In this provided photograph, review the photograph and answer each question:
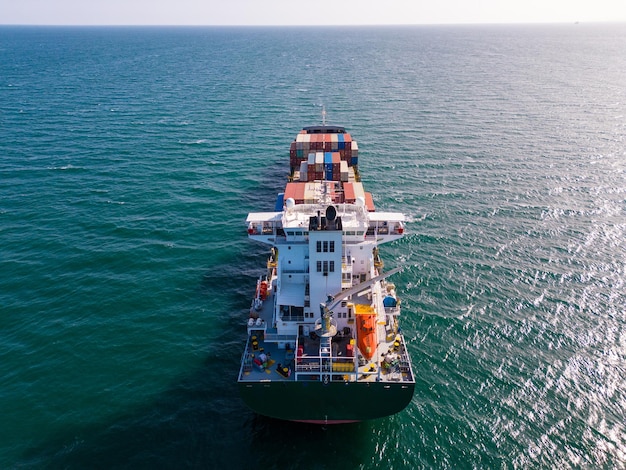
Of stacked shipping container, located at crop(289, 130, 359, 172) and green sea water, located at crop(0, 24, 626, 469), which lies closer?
green sea water, located at crop(0, 24, 626, 469)

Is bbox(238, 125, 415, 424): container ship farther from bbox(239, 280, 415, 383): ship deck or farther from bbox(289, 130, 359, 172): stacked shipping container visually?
bbox(289, 130, 359, 172): stacked shipping container

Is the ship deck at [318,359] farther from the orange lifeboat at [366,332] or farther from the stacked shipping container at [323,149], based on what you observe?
the stacked shipping container at [323,149]

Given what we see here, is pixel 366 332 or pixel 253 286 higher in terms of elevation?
pixel 366 332

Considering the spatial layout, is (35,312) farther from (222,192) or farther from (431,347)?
(431,347)

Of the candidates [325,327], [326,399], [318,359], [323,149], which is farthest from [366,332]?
[323,149]

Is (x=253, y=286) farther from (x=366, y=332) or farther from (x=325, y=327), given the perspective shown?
(x=366, y=332)

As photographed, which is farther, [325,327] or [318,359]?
[325,327]

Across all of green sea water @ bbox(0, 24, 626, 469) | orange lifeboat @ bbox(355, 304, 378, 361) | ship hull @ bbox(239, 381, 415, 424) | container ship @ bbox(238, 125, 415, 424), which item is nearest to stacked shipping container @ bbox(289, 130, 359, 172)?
green sea water @ bbox(0, 24, 626, 469)

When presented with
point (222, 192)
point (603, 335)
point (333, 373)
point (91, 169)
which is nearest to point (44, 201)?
point (91, 169)
